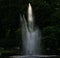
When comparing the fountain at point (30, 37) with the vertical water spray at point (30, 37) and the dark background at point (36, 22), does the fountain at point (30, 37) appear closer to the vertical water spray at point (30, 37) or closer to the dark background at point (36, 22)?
the vertical water spray at point (30, 37)

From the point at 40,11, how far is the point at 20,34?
9.09 ft

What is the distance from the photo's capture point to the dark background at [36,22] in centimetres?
2789

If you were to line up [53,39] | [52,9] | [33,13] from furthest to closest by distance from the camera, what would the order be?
[33,13] → [52,9] → [53,39]

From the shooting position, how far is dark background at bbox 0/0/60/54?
91.5ft

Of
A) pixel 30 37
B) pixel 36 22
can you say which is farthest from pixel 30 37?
pixel 36 22

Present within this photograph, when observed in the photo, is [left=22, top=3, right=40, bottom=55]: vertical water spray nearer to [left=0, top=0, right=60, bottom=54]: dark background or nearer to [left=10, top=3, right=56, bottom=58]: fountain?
[left=10, top=3, right=56, bottom=58]: fountain

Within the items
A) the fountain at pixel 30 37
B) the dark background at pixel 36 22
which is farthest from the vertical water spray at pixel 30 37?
the dark background at pixel 36 22

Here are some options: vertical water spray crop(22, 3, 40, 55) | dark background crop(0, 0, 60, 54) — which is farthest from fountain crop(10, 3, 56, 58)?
dark background crop(0, 0, 60, 54)

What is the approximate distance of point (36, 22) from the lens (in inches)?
1256

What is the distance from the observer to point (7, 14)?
32.9 m

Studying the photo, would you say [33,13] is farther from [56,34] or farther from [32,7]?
[56,34]

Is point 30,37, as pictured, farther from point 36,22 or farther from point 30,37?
point 36,22

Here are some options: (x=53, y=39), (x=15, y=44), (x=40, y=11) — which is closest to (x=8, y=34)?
(x=15, y=44)

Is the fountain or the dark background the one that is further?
the dark background
